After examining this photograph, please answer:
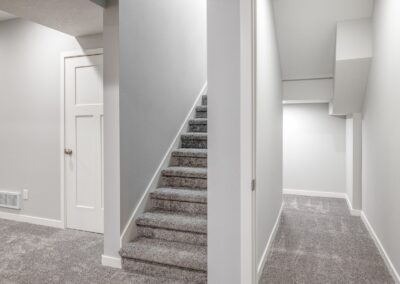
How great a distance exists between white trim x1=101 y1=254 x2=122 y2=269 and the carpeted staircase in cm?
5

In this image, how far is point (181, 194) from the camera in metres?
2.78

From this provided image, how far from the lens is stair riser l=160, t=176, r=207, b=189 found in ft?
9.66

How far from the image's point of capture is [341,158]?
531 cm

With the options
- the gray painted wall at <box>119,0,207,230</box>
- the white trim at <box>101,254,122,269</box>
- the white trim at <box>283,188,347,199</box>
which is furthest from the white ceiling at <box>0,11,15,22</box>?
the white trim at <box>283,188,347,199</box>

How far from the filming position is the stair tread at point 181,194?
271 centimetres

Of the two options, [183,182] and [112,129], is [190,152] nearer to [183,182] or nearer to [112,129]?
[183,182]

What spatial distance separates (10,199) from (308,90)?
4348mm

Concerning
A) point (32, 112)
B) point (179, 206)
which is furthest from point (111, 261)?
point (32, 112)

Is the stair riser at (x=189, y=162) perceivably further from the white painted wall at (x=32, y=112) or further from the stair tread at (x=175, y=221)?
the white painted wall at (x=32, y=112)

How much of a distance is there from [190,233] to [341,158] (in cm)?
388

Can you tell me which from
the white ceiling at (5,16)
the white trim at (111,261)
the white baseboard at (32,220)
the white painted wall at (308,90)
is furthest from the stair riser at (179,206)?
the white ceiling at (5,16)

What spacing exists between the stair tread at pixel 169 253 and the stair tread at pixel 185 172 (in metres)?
0.71

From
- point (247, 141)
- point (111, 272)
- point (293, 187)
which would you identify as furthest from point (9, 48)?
point (293, 187)

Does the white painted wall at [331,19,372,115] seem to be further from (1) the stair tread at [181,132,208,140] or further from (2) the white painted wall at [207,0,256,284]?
(2) the white painted wall at [207,0,256,284]
